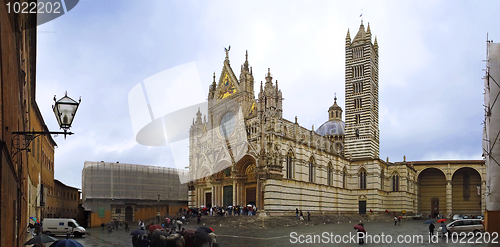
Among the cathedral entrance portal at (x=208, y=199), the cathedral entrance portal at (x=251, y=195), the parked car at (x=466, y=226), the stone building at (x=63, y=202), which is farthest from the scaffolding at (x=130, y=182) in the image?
the parked car at (x=466, y=226)

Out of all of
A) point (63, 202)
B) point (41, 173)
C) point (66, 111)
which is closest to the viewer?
point (66, 111)

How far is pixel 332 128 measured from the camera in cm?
5372

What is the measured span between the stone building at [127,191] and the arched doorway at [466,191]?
114 feet

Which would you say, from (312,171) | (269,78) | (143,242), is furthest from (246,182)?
(143,242)

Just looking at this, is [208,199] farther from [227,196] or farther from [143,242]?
[143,242]

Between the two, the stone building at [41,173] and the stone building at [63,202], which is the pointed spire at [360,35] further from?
the stone building at [63,202]

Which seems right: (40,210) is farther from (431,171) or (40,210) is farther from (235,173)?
(431,171)

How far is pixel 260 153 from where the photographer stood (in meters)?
33.8

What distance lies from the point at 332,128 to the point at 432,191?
15.9 m

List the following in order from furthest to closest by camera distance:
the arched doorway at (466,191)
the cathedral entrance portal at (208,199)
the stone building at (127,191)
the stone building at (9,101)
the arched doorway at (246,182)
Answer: the arched doorway at (466,191) → the cathedral entrance portal at (208,199) → the stone building at (127,191) → the arched doorway at (246,182) → the stone building at (9,101)

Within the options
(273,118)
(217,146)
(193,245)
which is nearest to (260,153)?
(273,118)

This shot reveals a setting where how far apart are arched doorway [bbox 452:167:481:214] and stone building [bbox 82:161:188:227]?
3484cm

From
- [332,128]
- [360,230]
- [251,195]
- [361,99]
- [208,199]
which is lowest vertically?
[208,199]

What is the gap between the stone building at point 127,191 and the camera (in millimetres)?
40281
